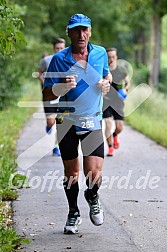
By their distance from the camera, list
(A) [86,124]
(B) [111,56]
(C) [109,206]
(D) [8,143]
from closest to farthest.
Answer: (A) [86,124]
(C) [109,206]
(B) [111,56]
(D) [8,143]

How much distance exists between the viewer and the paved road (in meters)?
6.84

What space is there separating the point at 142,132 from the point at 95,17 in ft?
96.0

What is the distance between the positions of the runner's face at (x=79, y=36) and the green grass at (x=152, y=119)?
8205 mm

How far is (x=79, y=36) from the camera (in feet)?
22.6

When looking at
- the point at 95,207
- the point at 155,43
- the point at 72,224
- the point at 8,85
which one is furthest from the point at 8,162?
the point at 155,43

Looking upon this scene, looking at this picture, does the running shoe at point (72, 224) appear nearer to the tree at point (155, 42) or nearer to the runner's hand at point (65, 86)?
the runner's hand at point (65, 86)

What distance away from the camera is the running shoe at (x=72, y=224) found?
7195mm

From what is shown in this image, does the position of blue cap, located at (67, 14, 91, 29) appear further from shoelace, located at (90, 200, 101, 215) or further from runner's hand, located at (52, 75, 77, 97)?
shoelace, located at (90, 200, 101, 215)

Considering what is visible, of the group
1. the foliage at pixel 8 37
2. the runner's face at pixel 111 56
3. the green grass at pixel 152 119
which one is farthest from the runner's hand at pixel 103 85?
the green grass at pixel 152 119

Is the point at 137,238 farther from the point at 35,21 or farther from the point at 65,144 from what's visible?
the point at 35,21

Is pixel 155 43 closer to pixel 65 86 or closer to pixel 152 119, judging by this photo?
pixel 152 119

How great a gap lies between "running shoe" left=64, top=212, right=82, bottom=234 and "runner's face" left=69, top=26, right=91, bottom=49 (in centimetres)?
179

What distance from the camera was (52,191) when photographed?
31.9ft

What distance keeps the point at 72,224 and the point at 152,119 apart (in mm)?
14771
